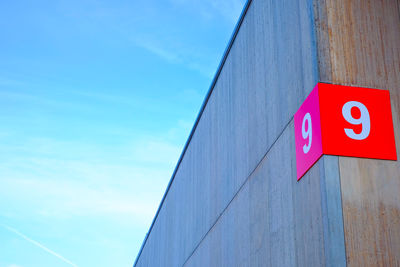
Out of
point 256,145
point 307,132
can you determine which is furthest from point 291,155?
point 256,145

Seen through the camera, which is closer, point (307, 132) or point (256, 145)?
point (307, 132)

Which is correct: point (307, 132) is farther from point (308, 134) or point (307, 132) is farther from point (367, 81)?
point (367, 81)

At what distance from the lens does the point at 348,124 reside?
446 cm

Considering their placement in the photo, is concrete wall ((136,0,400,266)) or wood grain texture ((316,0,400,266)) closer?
wood grain texture ((316,0,400,266))

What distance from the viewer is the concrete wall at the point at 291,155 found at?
4191 millimetres

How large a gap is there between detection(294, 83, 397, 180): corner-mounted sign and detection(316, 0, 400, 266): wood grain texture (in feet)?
0.24

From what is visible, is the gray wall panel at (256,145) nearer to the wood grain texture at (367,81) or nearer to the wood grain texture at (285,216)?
the wood grain texture at (285,216)

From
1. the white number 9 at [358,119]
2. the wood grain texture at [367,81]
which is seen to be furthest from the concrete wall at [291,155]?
the white number 9 at [358,119]

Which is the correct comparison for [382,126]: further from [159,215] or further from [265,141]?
[159,215]

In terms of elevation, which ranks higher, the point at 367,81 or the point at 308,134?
the point at 367,81

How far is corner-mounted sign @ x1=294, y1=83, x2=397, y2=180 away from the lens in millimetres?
4379

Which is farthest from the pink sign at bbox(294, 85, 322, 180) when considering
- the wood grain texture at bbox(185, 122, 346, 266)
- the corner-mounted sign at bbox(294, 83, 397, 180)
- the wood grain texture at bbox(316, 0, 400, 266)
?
the wood grain texture at bbox(316, 0, 400, 266)

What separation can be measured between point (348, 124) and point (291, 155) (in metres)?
0.80

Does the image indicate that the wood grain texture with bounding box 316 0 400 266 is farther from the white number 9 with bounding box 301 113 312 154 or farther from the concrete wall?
the white number 9 with bounding box 301 113 312 154
